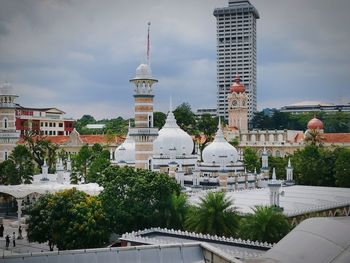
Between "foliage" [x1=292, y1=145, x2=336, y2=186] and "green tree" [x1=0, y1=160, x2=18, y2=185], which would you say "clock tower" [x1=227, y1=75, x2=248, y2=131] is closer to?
"foliage" [x1=292, y1=145, x2=336, y2=186]

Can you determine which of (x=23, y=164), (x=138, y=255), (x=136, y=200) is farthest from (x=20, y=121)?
(x=138, y=255)

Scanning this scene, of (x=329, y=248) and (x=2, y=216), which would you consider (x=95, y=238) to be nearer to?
(x=329, y=248)

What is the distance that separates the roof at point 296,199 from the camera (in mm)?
27644

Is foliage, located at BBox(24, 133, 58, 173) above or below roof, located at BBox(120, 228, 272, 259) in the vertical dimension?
above

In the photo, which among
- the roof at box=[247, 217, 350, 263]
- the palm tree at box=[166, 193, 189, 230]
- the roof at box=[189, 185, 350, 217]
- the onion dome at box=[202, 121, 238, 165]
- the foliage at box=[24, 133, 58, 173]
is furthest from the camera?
the foliage at box=[24, 133, 58, 173]

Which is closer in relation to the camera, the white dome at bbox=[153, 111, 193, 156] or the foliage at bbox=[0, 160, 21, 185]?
the foliage at bbox=[0, 160, 21, 185]

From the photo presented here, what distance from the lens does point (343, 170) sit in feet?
141

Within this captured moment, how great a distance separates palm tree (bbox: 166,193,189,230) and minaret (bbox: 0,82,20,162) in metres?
27.2

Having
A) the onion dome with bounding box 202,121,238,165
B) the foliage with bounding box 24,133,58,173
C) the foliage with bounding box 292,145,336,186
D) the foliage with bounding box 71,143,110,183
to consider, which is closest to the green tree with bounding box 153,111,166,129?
the foliage with bounding box 71,143,110,183

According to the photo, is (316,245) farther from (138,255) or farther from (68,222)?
(68,222)

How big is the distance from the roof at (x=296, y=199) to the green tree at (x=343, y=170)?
18.4ft

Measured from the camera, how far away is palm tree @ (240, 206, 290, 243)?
20.5 metres

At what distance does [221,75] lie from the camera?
116m

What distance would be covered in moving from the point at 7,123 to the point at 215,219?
3099cm
